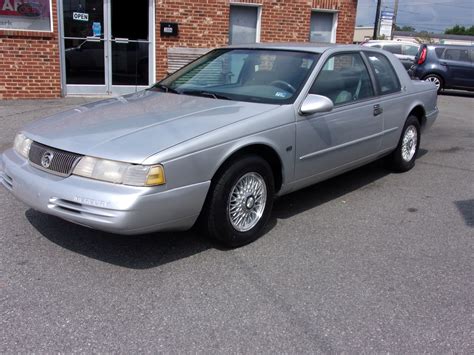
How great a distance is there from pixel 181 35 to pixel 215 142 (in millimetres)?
8379

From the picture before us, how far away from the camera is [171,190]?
3457 millimetres

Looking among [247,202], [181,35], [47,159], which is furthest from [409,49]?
[47,159]

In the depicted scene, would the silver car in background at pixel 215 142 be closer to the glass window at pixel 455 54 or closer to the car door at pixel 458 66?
the car door at pixel 458 66

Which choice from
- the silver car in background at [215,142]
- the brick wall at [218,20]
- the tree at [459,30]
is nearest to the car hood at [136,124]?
the silver car in background at [215,142]

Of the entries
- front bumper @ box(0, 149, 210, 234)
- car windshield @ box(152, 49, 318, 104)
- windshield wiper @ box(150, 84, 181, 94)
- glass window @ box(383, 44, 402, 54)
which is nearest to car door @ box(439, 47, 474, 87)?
glass window @ box(383, 44, 402, 54)

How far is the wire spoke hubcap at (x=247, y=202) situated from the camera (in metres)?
3.99

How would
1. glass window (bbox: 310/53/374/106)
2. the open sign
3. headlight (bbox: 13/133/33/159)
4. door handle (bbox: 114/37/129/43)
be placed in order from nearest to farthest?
headlight (bbox: 13/133/33/159) → glass window (bbox: 310/53/374/106) → the open sign → door handle (bbox: 114/37/129/43)

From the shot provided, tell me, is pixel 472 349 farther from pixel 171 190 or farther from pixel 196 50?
pixel 196 50

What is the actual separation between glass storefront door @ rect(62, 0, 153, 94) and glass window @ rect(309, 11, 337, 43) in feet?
14.2

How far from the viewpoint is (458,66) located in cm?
1606

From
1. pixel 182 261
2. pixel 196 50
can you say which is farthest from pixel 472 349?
pixel 196 50

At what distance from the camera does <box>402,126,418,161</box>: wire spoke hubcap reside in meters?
6.33

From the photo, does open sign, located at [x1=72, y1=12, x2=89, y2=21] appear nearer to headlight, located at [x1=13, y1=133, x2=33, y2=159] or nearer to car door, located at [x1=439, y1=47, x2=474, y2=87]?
headlight, located at [x1=13, y1=133, x2=33, y2=159]

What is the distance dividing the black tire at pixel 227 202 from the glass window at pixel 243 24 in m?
8.73
